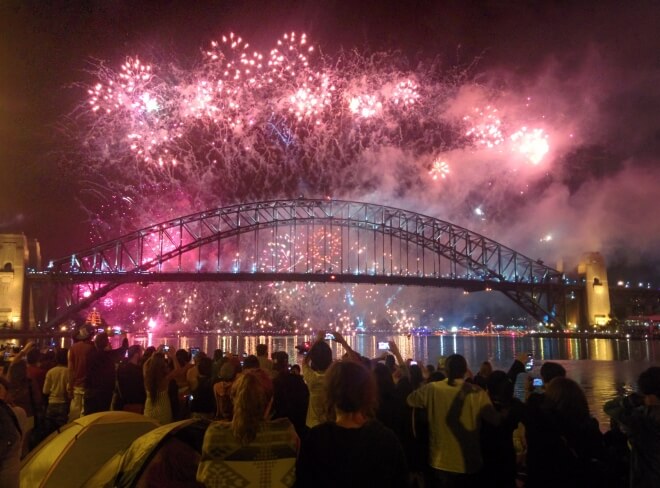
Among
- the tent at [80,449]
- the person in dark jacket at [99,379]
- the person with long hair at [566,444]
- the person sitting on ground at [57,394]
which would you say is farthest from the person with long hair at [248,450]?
the person sitting on ground at [57,394]

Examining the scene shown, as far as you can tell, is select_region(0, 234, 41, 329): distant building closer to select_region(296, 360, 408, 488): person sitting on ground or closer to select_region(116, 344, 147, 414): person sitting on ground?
select_region(116, 344, 147, 414): person sitting on ground

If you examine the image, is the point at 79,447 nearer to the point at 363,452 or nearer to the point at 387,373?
the point at 387,373

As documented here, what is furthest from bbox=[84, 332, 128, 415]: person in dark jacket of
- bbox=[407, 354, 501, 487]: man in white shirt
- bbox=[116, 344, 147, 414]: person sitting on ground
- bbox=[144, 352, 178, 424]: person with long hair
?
bbox=[407, 354, 501, 487]: man in white shirt

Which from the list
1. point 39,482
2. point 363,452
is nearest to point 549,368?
point 363,452

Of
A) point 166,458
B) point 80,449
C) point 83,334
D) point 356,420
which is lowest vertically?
point 80,449

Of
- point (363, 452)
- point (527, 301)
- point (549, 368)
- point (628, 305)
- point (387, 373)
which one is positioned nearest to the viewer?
point (363, 452)

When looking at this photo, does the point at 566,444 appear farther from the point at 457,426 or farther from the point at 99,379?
the point at 99,379

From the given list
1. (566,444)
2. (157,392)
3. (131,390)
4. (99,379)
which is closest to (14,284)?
(99,379)
